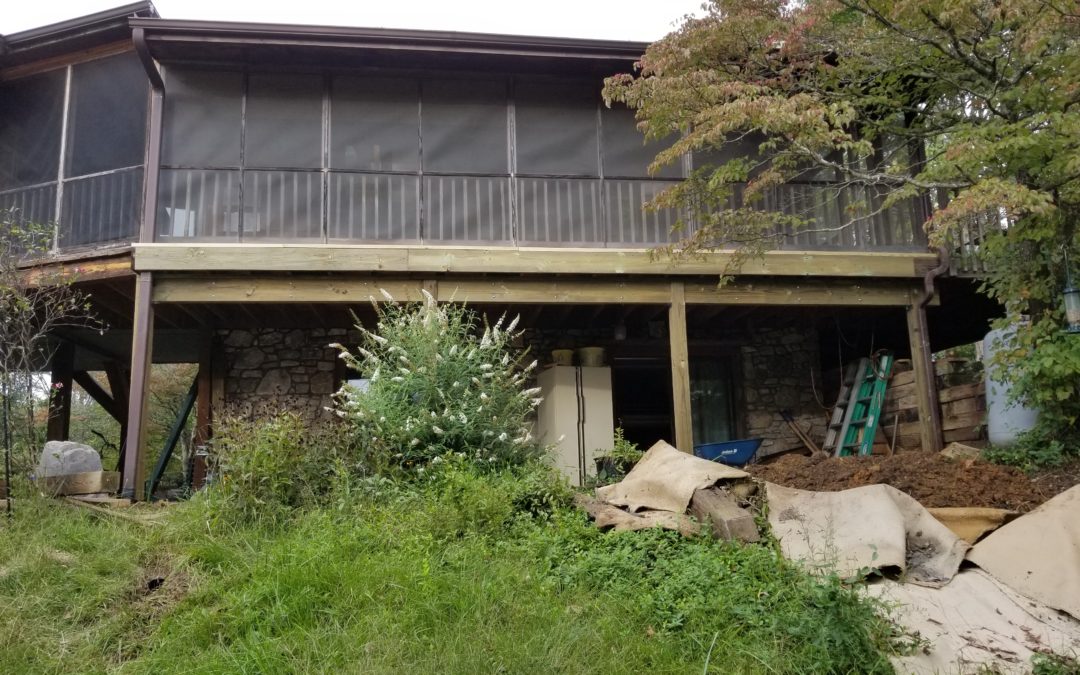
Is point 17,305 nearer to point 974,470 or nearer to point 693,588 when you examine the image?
point 693,588

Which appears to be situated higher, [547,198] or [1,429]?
[547,198]

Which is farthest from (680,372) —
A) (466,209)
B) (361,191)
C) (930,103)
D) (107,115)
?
(107,115)

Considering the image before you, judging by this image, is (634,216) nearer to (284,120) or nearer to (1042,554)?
(284,120)

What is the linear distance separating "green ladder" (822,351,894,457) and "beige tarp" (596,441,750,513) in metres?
3.96

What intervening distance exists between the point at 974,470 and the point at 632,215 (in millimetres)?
4014

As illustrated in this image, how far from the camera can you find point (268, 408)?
9.47 meters

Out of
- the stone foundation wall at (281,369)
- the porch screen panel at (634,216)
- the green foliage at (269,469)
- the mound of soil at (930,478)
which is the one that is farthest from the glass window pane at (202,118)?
the mound of soil at (930,478)

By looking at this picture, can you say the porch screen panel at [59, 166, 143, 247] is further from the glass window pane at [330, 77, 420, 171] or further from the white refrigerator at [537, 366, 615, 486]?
the white refrigerator at [537, 366, 615, 486]

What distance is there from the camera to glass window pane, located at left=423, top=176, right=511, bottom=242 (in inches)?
331

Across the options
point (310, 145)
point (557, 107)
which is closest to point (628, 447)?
point (557, 107)

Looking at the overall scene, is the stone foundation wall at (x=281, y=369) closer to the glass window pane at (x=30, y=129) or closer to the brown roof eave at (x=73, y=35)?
the glass window pane at (x=30, y=129)

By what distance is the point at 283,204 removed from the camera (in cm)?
827

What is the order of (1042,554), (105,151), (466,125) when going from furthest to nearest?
1. (466,125)
2. (105,151)
3. (1042,554)

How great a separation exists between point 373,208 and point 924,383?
19.0 feet
